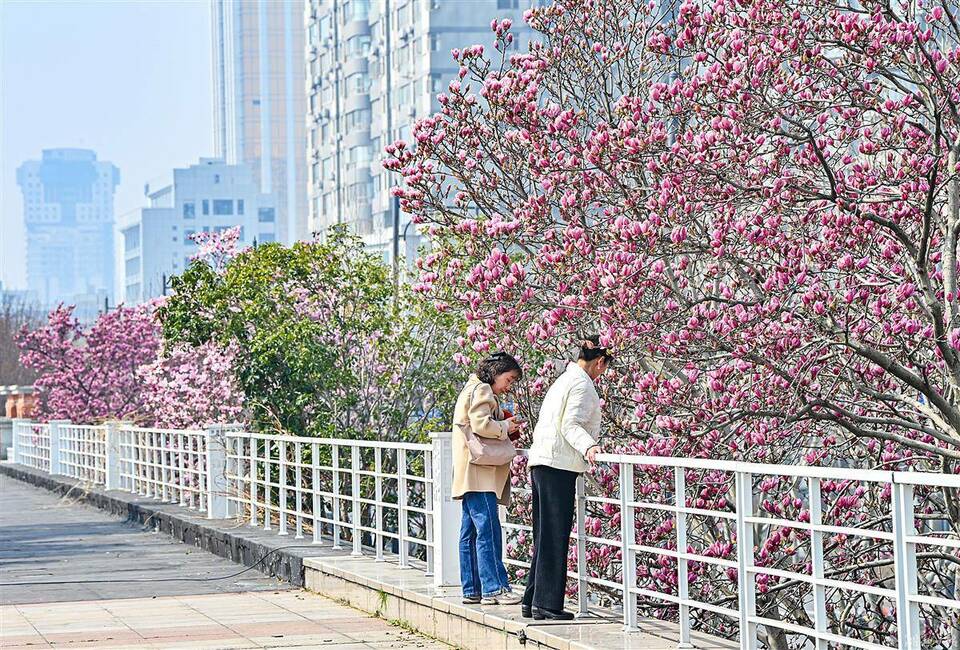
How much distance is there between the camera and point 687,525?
13.1 metres

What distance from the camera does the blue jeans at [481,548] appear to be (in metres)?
9.86

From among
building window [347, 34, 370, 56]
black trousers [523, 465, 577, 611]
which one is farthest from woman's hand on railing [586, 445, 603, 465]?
building window [347, 34, 370, 56]

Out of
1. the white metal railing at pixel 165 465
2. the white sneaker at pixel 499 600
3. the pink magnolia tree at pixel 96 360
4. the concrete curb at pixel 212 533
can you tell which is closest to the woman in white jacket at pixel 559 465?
the white sneaker at pixel 499 600

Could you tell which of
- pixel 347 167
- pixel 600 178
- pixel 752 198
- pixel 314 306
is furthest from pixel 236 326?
pixel 347 167

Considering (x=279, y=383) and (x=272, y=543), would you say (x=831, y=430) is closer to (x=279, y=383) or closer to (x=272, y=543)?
(x=272, y=543)

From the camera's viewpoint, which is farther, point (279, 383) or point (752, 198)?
point (279, 383)

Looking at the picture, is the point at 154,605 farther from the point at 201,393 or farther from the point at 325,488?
the point at 201,393

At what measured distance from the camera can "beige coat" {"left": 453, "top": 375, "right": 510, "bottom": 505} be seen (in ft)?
32.3

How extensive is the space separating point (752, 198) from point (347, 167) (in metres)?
97.6

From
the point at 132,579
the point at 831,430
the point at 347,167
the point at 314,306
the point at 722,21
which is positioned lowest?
the point at 132,579

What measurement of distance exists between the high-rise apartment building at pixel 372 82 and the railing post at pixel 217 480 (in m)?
71.6

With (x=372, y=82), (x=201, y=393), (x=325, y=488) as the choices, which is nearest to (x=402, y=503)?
(x=325, y=488)

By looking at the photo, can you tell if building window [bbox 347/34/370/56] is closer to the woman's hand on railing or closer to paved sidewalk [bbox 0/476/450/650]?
paved sidewalk [bbox 0/476/450/650]

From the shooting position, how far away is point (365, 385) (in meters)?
19.5
